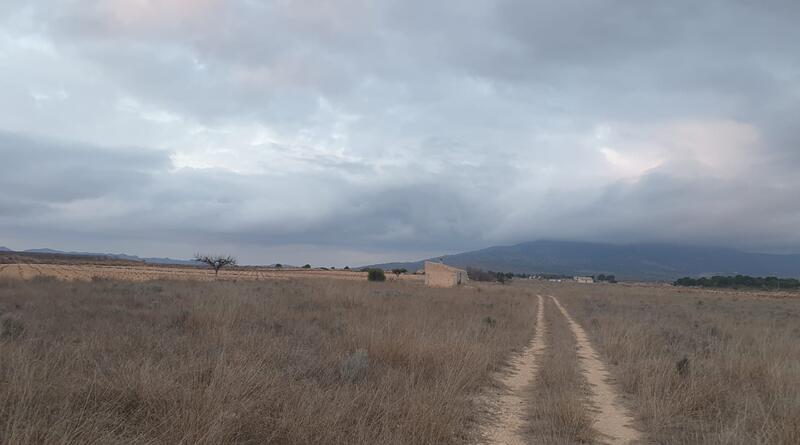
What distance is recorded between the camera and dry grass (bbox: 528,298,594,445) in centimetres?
638

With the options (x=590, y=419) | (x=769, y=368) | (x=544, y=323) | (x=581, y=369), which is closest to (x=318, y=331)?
(x=581, y=369)

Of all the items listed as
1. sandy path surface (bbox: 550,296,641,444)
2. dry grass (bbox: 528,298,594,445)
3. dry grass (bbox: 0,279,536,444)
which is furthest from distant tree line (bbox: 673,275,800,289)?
dry grass (bbox: 0,279,536,444)

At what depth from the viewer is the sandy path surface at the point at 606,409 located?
6.68 metres

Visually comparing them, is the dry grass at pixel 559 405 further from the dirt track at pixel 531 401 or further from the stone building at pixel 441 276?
the stone building at pixel 441 276

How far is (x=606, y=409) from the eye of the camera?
26.6ft

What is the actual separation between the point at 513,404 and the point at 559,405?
1.17 m

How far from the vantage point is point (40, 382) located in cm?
523

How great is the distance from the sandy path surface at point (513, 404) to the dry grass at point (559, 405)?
0.16 meters

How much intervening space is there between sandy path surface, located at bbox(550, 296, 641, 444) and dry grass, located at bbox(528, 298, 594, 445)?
7.5 inches

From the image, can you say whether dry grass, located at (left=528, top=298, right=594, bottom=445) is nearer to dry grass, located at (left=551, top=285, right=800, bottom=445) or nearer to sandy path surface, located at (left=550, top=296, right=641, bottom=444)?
sandy path surface, located at (left=550, top=296, right=641, bottom=444)

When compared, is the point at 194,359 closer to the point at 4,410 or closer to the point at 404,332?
the point at 4,410

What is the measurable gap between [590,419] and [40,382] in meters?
6.63

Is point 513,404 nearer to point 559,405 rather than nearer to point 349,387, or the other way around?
point 559,405

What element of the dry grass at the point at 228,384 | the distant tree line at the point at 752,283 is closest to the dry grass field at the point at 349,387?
the dry grass at the point at 228,384
